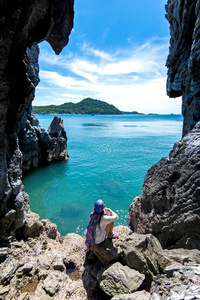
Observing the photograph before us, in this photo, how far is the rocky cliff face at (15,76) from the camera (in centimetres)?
538

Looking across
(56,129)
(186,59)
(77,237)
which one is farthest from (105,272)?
(56,129)

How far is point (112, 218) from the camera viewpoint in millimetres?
5898

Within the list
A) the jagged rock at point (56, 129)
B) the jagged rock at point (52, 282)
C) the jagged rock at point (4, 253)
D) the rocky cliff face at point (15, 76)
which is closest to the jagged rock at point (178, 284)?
the jagged rock at point (52, 282)

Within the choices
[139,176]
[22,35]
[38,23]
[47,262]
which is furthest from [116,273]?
[139,176]

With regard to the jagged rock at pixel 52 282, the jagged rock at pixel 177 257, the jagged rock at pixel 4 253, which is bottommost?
the jagged rock at pixel 52 282

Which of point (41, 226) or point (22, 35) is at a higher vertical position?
point (22, 35)

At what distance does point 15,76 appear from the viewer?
267 inches

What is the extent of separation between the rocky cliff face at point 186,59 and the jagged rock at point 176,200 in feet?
16.5

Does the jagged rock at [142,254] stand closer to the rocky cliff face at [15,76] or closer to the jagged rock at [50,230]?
the jagged rock at [50,230]

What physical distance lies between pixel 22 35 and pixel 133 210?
10356 millimetres

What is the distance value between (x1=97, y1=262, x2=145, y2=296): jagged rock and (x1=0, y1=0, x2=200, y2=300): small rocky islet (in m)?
0.02

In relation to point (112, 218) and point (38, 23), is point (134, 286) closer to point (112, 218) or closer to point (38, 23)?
point (112, 218)

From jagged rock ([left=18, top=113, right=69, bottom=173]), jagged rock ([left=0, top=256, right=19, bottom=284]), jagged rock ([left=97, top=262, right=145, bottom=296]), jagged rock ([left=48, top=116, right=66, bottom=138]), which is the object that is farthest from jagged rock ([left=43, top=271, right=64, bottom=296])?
jagged rock ([left=48, top=116, right=66, bottom=138])

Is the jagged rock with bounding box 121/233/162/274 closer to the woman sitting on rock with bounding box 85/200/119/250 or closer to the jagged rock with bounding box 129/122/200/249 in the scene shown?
the woman sitting on rock with bounding box 85/200/119/250
